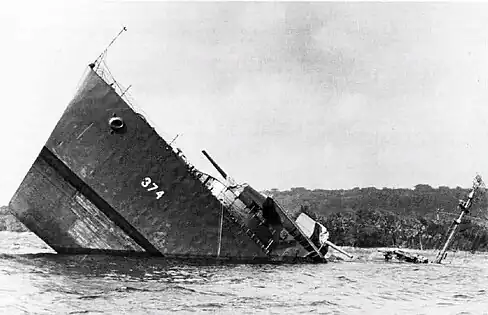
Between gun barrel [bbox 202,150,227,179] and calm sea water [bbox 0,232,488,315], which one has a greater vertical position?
gun barrel [bbox 202,150,227,179]

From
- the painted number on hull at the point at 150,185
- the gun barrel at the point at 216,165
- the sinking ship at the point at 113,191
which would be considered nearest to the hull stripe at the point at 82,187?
the sinking ship at the point at 113,191

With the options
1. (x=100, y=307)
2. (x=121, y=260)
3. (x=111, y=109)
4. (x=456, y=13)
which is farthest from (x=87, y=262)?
(x=456, y=13)

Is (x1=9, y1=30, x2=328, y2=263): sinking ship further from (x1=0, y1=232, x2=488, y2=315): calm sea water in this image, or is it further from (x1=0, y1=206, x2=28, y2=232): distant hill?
(x1=0, y1=206, x2=28, y2=232): distant hill

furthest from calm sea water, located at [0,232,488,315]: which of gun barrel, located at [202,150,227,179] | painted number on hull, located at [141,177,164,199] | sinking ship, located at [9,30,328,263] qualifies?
gun barrel, located at [202,150,227,179]

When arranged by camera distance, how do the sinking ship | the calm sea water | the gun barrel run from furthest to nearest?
the gun barrel
the sinking ship
the calm sea water

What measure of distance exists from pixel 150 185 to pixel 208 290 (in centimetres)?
401

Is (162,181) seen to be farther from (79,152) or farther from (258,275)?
(258,275)

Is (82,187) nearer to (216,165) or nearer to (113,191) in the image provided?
(113,191)

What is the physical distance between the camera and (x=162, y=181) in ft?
44.4

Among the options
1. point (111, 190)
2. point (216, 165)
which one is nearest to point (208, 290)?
point (111, 190)

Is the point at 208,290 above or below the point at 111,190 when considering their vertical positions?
below

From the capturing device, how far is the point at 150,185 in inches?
530

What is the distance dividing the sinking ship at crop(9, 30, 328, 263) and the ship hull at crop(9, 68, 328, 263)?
26mm

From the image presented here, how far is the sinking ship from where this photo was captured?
13.3 metres
